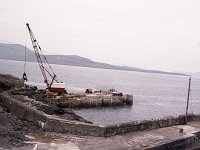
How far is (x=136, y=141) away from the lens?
15461 millimetres

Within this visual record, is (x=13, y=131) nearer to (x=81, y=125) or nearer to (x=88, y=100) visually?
(x=81, y=125)

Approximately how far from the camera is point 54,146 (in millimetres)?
13461

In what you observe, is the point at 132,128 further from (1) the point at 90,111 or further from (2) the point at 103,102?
(2) the point at 103,102

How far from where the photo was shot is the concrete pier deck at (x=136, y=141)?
544 inches

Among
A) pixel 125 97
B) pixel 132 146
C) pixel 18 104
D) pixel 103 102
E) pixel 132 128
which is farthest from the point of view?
pixel 125 97

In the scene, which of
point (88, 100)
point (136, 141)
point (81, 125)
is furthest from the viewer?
point (88, 100)

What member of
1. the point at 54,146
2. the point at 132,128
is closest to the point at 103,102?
the point at 132,128

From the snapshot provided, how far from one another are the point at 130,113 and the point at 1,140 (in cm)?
3901

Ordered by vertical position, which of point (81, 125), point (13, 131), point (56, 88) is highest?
point (81, 125)

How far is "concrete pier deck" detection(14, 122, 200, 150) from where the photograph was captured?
544 inches

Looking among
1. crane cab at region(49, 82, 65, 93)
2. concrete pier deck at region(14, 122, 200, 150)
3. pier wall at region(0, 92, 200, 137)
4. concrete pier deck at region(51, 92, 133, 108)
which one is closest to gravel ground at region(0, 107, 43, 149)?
pier wall at region(0, 92, 200, 137)

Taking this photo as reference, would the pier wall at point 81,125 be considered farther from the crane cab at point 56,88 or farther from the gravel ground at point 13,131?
the crane cab at point 56,88

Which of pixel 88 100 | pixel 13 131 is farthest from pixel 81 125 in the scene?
pixel 88 100

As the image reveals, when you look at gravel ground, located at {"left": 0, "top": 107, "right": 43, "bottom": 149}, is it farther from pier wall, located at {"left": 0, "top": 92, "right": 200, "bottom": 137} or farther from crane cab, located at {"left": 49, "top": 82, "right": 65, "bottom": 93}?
crane cab, located at {"left": 49, "top": 82, "right": 65, "bottom": 93}
